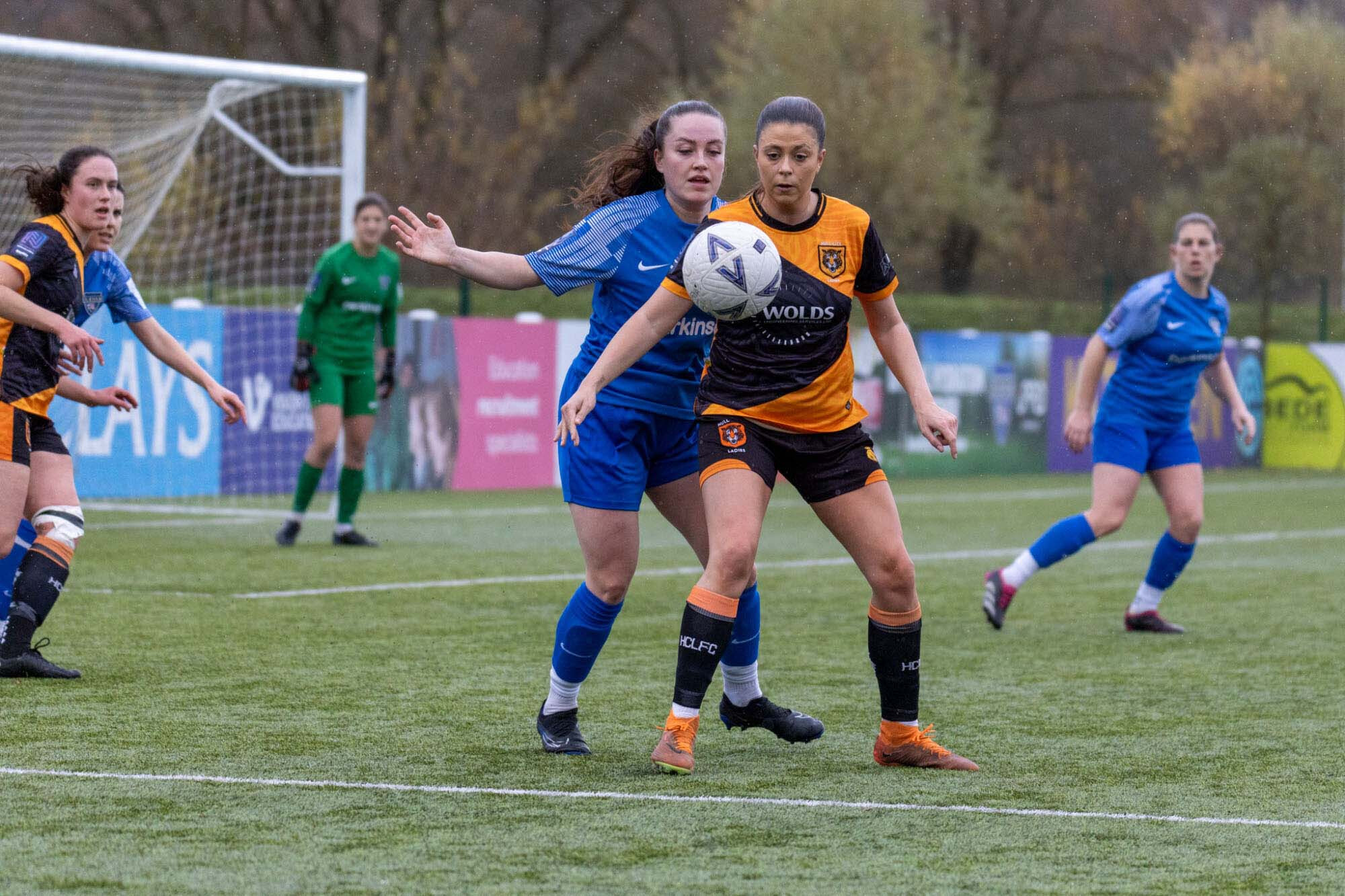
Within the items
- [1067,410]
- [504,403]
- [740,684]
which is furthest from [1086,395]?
[1067,410]

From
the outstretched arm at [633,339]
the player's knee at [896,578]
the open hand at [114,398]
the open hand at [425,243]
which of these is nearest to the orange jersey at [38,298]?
the open hand at [114,398]

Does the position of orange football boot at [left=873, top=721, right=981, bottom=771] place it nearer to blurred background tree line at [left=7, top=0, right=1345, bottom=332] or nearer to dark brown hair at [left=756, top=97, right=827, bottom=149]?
dark brown hair at [left=756, top=97, right=827, bottom=149]

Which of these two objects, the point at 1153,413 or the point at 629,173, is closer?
the point at 629,173

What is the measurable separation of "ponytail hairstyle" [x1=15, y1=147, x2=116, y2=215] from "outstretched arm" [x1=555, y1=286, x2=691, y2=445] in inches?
98.9

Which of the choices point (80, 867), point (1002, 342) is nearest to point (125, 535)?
point (80, 867)

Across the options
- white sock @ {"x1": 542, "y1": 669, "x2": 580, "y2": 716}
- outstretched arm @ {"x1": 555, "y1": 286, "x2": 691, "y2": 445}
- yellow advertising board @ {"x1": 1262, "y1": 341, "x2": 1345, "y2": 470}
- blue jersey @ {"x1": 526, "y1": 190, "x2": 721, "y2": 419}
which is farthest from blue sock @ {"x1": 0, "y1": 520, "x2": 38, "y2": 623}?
yellow advertising board @ {"x1": 1262, "y1": 341, "x2": 1345, "y2": 470}

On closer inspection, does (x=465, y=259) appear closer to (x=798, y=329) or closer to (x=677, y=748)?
(x=798, y=329)

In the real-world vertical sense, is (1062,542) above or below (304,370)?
below

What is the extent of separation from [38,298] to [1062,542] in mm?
5018

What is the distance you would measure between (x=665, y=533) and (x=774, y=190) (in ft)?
32.3

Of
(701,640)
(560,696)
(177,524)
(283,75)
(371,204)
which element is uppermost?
(283,75)

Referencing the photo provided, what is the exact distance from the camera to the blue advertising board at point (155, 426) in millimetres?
15438

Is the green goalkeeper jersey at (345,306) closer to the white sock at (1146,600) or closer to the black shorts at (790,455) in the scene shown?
the white sock at (1146,600)

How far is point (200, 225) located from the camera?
17078 mm
